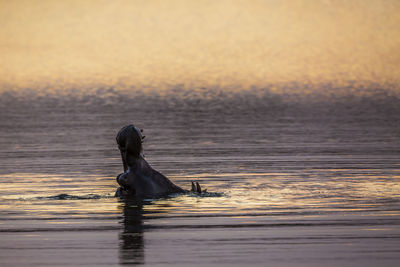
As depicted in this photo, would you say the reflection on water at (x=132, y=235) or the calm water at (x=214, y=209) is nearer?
the reflection on water at (x=132, y=235)

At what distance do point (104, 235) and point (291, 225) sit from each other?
2746mm

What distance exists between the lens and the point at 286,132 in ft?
141

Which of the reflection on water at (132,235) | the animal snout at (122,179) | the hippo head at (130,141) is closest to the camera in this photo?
the reflection on water at (132,235)

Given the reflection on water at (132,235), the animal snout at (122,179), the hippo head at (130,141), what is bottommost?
the reflection on water at (132,235)

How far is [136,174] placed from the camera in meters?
18.7

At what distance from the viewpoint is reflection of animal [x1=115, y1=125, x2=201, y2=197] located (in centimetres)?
1819

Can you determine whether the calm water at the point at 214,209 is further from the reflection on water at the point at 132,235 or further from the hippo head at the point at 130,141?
the hippo head at the point at 130,141

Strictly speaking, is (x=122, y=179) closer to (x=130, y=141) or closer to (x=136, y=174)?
(x=136, y=174)

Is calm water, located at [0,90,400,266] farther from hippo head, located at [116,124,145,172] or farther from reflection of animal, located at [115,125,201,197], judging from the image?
hippo head, located at [116,124,145,172]

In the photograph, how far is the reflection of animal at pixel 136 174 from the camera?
18188 mm

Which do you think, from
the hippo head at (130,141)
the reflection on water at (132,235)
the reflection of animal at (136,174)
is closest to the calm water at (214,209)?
the reflection on water at (132,235)

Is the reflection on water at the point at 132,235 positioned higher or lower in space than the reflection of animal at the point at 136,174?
lower

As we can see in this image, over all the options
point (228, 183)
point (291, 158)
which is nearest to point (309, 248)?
point (228, 183)

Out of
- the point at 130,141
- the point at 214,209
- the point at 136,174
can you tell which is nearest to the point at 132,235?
the point at 214,209
